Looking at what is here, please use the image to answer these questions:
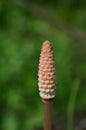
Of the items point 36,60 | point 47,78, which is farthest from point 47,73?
point 36,60

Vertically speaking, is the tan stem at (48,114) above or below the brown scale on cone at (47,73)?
below

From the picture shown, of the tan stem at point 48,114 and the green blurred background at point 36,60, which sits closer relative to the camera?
the tan stem at point 48,114

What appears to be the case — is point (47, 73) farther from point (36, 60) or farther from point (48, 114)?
point (36, 60)

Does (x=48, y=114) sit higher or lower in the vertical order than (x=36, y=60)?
lower

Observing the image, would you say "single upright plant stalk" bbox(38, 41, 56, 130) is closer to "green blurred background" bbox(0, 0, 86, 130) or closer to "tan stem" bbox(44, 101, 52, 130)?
"tan stem" bbox(44, 101, 52, 130)

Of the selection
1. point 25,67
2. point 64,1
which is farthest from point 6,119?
point 64,1

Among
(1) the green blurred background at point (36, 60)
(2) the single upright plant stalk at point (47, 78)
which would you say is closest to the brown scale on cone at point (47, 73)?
(2) the single upright plant stalk at point (47, 78)

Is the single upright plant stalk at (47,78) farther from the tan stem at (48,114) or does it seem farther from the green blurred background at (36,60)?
the green blurred background at (36,60)

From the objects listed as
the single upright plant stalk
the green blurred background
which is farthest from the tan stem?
the green blurred background

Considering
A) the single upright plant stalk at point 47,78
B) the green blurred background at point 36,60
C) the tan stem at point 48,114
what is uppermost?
the green blurred background at point 36,60
